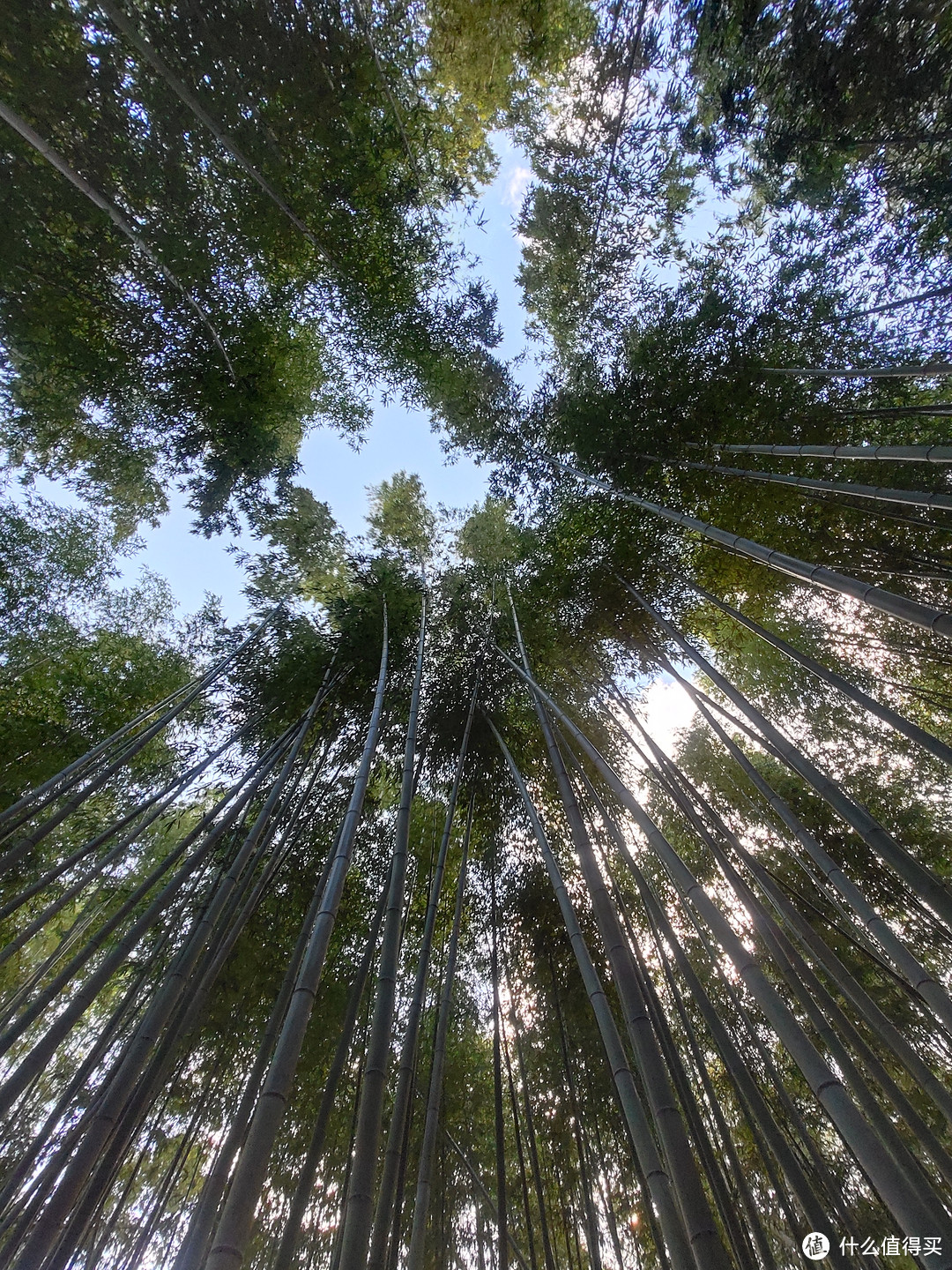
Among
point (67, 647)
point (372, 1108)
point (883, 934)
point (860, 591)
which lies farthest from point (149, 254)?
point (883, 934)

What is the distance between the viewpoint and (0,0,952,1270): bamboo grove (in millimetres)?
3723

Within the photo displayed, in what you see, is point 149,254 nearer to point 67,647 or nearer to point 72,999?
point 67,647

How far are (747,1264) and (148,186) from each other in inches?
277

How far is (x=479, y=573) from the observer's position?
611 cm

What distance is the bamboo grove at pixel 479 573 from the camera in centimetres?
372

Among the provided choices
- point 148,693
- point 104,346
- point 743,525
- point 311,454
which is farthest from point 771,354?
point 148,693

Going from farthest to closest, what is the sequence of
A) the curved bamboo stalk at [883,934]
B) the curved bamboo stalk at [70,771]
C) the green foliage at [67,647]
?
the green foliage at [67,647]
the curved bamboo stalk at [70,771]
the curved bamboo stalk at [883,934]

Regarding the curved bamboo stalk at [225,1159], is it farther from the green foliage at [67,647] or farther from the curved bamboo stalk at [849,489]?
the green foliage at [67,647]

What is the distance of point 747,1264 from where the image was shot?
2.55 meters

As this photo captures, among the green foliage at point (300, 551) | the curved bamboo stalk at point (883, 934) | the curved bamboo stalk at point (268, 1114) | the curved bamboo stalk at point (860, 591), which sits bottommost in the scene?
the curved bamboo stalk at point (268, 1114)

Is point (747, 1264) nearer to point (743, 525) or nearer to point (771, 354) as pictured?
point (743, 525)

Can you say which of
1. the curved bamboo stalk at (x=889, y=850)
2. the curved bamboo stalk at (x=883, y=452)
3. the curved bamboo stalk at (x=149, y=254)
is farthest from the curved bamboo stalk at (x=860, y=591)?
the curved bamboo stalk at (x=149, y=254)

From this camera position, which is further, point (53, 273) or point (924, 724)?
point (924, 724)

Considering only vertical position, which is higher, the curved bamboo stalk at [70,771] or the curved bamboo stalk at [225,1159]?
the curved bamboo stalk at [70,771]
